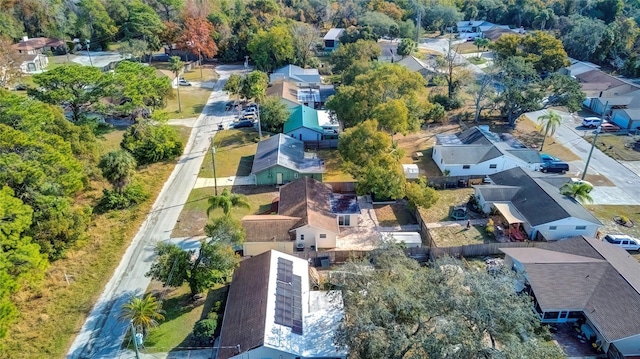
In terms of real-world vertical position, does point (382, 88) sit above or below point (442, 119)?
above

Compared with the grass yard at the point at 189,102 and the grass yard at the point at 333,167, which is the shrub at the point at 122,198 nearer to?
the grass yard at the point at 333,167

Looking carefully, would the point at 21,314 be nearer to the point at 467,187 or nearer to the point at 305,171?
the point at 305,171

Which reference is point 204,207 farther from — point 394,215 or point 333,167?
point 394,215

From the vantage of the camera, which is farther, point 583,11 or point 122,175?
point 583,11

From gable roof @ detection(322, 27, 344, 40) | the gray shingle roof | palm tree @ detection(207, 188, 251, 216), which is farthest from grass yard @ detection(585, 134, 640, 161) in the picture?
gable roof @ detection(322, 27, 344, 40)

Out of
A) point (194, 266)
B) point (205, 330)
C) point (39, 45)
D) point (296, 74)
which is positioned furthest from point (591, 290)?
point (39, 45)

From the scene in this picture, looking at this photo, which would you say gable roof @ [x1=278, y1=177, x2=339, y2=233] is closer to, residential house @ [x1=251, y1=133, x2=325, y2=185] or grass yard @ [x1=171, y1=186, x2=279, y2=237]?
grass yard @ [x1=171, y1=186, x2=279, y2=237]

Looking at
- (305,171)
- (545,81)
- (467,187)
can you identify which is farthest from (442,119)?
(305,171)
